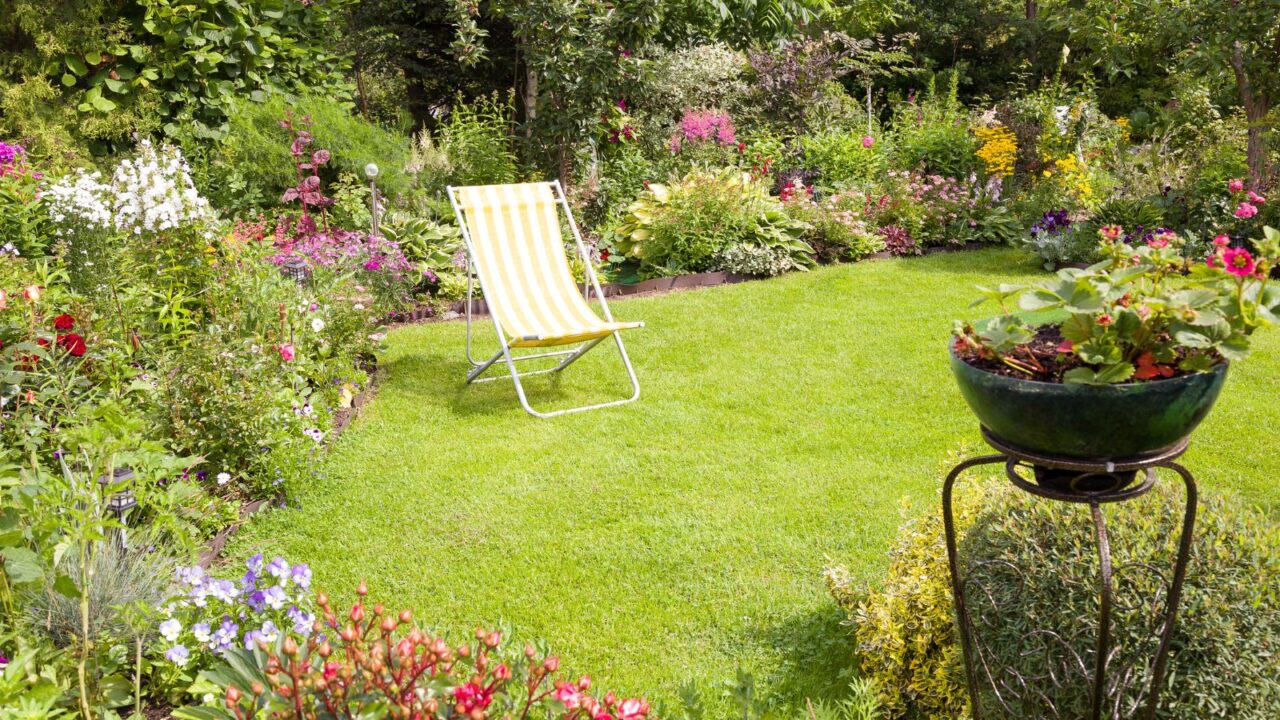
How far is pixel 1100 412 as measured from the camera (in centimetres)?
138

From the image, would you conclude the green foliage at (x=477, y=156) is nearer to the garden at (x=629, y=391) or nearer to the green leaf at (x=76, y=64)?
the garden at (x=629, y=391)

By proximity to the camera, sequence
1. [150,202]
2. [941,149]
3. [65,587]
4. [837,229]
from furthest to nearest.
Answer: [941,149]
[837,229]
[150,202]
[65,587]

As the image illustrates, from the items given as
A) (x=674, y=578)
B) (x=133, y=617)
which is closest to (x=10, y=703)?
(x=133, y=617)

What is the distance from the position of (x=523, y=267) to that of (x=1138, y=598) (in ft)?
12.7

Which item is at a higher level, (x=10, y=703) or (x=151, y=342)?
(x=10, y=703)

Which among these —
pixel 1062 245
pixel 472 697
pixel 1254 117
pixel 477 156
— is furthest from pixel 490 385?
pixel 1254 117

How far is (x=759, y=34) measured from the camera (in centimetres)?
875

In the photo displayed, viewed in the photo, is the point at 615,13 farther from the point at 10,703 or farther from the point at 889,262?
the point at 10,703

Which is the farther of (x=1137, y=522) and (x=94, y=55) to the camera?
(x=94, y=55)

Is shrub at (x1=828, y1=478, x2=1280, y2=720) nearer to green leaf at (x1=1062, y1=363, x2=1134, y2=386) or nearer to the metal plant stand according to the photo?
the metal plant stand

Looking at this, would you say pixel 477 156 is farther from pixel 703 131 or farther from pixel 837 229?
pixel 837 229

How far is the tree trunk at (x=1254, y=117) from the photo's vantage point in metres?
7.00

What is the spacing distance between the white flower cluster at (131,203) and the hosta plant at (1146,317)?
3915 millimetres

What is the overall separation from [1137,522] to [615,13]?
641cm
